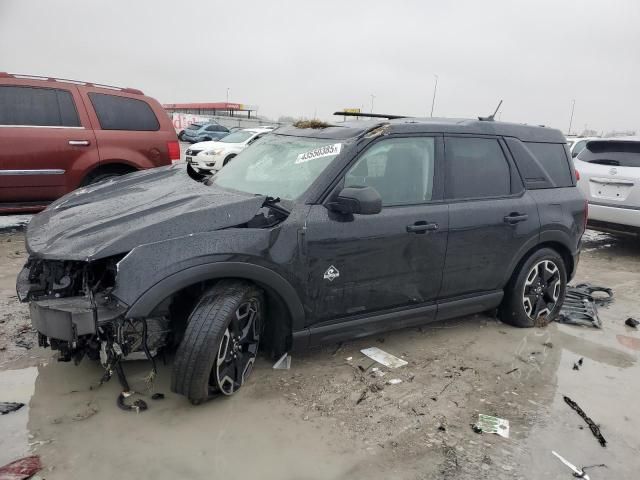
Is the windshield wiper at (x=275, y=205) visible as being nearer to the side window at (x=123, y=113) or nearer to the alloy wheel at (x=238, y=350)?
the alloy wheel at (x=238, y=350)

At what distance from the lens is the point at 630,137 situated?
24.3ft

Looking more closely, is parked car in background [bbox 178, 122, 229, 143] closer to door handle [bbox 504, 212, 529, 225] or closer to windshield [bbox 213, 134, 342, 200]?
windshield [bbox 213, 134, 342, 200]

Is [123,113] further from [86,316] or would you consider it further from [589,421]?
[589,421]

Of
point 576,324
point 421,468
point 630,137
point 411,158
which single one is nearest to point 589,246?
point 630,137

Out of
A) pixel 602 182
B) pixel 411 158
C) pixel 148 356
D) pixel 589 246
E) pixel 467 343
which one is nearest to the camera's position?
pixel 148 356

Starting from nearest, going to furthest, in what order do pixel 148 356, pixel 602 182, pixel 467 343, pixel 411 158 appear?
pixel 148 356, pixel 411 158, pixel 467 343, pixel 602 182

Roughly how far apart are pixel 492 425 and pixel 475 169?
194 centimetres

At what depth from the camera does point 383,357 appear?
3.74 meters

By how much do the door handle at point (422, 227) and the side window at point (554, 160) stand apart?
1411 mm

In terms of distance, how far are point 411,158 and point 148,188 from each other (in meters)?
1.96

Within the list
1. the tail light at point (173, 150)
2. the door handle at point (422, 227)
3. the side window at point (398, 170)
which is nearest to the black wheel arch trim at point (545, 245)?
the door handle at point (422, 227)

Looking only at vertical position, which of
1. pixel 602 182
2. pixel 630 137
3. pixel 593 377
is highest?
pixel 630 137

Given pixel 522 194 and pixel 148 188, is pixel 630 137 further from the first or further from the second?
pixel 148 188

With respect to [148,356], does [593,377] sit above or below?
below
